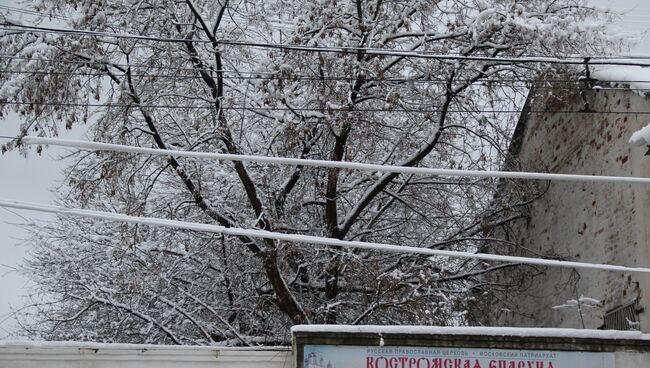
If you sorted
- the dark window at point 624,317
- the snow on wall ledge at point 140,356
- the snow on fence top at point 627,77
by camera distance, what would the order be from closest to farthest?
the snow on wall ledge at point 140,356 < the dark window at point 624,317 < the snow on fence top at point 627,77

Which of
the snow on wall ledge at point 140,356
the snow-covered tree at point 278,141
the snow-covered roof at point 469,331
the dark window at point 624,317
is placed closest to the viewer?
the snow-covered roof at point 469,331

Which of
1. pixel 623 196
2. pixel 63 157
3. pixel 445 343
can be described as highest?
pixel 63 157

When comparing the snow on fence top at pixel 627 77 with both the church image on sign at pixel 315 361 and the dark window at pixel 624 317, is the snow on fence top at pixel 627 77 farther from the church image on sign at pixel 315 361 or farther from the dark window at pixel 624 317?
the church image on sign at pixel 315 361

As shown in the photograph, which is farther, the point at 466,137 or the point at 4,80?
the point at 466,137

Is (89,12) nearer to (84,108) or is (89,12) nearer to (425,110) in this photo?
(84,108)

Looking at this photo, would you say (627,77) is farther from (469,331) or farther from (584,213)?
(469,331)

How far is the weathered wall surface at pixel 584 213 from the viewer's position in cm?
1397

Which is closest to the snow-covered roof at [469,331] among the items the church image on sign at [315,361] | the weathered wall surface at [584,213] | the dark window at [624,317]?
the church image on sign at [315,361]

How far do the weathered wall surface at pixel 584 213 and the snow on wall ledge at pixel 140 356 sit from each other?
5561 millimetres

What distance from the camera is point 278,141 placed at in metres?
17.7

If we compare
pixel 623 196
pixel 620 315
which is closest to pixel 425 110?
pixel 623 196

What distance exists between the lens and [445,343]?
35.5 ft

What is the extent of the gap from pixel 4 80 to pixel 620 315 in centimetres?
1119

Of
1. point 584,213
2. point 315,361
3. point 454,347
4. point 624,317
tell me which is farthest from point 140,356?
point 584,213
